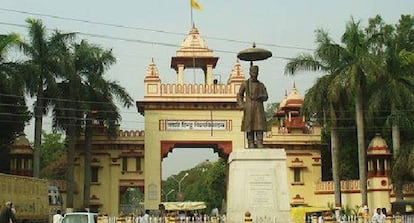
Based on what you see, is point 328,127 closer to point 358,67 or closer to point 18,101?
point 358,67

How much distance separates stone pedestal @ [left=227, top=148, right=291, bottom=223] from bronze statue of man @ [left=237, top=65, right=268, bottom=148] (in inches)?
29.5

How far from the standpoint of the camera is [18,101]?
3353 cm

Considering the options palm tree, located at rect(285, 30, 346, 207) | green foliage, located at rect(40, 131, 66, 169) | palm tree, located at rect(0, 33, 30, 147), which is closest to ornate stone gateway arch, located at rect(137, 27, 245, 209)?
palm tree, located at rect(285, 30, 346, 207)

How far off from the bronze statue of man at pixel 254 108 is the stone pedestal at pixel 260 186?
0.75m

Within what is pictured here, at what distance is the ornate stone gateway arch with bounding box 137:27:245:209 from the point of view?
3681cm

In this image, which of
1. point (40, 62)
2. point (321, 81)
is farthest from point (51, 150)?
point (321, 81)

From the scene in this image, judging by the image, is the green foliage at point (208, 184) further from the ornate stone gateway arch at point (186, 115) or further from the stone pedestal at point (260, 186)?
the stone pedestal at point (260, 186)

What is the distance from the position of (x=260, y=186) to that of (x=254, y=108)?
7.62 ft

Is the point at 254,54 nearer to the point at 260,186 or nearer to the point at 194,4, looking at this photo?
the point at 260,186

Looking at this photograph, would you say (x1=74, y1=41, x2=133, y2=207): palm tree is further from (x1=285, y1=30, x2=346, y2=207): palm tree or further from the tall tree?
(x1=285, y1=30, x2=346, y2=207): palm tree

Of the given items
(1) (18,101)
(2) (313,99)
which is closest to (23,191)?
(1) (18,101)

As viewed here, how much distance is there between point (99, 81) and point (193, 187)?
6900 cm

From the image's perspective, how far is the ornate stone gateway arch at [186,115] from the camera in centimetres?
3681

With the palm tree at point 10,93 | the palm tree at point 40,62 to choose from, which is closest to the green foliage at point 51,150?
the palm tree at point 10,93
